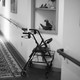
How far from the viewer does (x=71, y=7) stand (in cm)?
236

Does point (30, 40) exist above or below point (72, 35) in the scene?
below

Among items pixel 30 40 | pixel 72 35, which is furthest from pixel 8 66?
pixel 72 35

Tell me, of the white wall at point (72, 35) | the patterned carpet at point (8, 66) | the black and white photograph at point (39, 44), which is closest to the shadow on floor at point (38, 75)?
the black and white photograph at point (39, 44)

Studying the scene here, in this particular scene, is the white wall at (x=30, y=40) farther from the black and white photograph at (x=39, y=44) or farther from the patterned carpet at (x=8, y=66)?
the patterned carpet at (x=8, y=66)

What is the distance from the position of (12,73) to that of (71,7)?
2148mm

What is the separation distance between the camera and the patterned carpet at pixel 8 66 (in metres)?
3.88

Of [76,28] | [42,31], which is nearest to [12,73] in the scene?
[42,31]

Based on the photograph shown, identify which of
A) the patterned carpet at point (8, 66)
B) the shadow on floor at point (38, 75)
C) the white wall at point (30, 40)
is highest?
the white wall at point (30, 40)

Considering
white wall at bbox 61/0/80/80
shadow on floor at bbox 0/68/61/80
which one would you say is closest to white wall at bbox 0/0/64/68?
shadow on floor at bbox 0/68/61/80

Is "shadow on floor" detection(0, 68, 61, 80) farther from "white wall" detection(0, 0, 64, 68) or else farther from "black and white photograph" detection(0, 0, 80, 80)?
"white wall" detection(0, 0, 64, 68)

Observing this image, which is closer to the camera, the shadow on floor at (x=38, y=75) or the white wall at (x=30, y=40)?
the shadow on floor at (x=38, y=75)

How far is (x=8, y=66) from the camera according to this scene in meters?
4.38

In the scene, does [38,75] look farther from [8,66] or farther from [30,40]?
[30,40]

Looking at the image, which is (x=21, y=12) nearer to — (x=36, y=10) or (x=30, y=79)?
(x=36, y=10)
